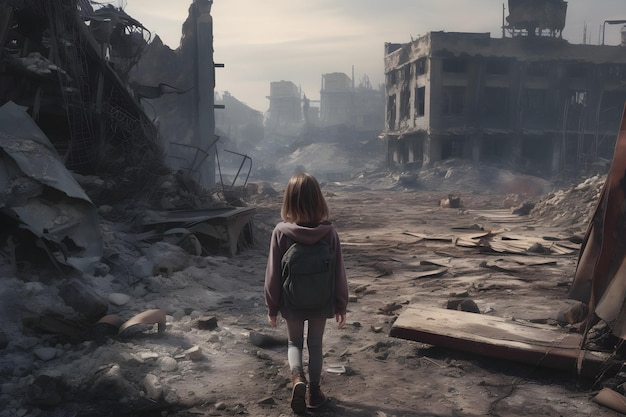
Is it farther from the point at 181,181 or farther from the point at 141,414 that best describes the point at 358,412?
the point at 181,181

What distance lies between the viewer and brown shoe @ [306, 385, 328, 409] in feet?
10.5

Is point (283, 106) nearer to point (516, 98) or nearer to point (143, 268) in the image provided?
point (516, 98)

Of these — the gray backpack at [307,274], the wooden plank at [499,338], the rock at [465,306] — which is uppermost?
the gray backpack at [307,274]

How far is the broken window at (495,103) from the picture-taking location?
1328 inches

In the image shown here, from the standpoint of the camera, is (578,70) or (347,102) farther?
(347,102)

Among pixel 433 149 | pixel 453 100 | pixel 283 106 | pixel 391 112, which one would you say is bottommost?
pixel 433 149

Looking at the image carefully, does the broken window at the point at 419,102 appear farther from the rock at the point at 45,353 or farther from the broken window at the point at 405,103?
the rock at the point at 45,353

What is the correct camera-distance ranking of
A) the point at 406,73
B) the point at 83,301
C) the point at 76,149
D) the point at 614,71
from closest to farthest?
the point at 83,301
the point at 76,149
the point at 614,71
the point at 406,73

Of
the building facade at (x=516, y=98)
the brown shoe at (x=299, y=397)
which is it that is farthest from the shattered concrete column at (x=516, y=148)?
the brown shoe at (x=299, y=397)

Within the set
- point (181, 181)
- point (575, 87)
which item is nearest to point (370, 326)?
point (181, 181)

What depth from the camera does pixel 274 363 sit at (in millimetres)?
4062

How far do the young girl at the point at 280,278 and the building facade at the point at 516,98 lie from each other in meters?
30.3

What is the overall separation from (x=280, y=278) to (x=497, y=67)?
33.7 meters

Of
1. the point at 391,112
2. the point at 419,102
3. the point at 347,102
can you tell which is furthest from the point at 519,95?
the point at 347,102
